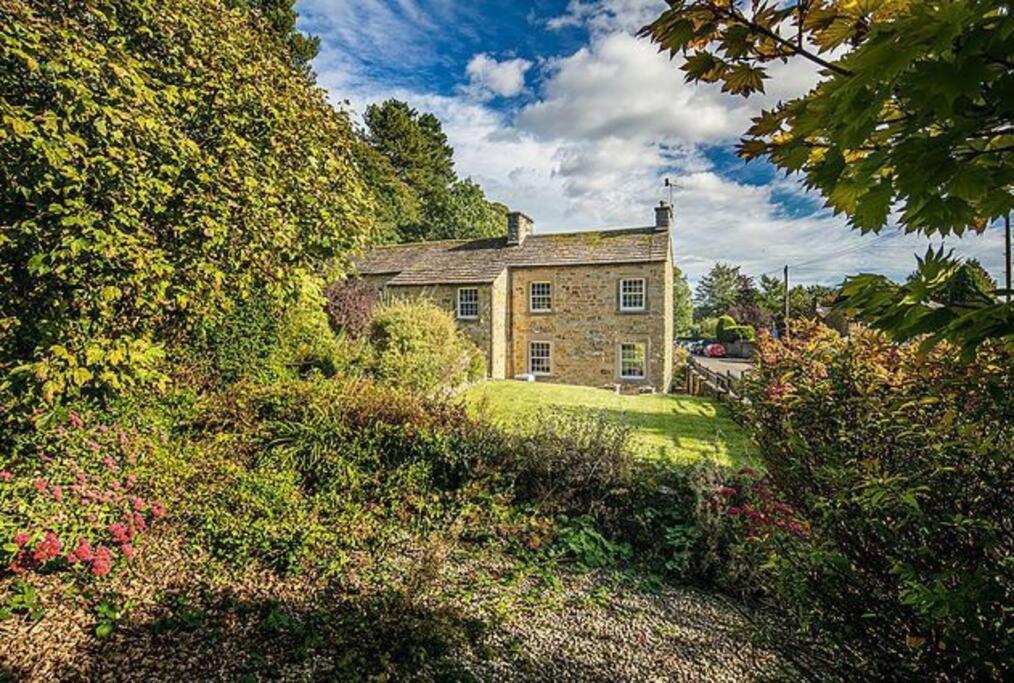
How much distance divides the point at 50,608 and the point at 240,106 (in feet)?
20.9

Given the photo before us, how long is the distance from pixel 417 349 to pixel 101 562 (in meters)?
8.51

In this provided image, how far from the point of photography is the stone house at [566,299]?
20219 mm

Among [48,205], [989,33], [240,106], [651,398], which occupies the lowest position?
[651,398]

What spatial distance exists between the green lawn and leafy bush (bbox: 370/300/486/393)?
105 centimetres

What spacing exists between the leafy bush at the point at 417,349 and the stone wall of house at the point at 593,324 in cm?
776

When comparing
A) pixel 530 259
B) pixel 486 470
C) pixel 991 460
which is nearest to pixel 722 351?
pixel 530 259

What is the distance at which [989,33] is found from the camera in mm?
1008

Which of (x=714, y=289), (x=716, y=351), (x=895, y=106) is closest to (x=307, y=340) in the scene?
(x=895, y=106)

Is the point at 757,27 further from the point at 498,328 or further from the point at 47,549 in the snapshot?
the point at 498,328

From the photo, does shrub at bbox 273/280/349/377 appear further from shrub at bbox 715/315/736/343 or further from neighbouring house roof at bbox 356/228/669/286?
shrub at bbox 715/315/736/343

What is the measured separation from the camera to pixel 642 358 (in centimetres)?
2039

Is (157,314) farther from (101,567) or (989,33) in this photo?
(989,33)

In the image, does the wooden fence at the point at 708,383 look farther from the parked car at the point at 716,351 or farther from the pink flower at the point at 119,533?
the parked car at the point at 716,351

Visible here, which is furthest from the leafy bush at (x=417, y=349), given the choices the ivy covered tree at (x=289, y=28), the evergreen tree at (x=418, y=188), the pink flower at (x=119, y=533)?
the evergreen tree at (x=418, y=188)
